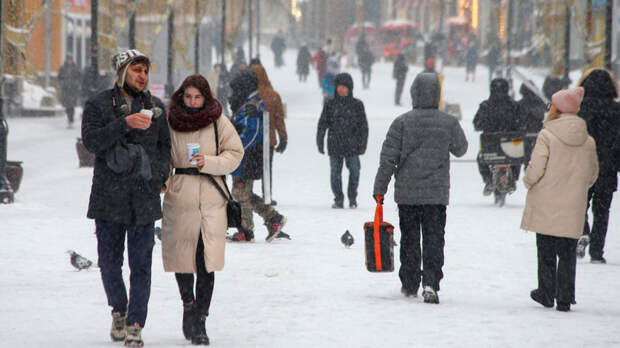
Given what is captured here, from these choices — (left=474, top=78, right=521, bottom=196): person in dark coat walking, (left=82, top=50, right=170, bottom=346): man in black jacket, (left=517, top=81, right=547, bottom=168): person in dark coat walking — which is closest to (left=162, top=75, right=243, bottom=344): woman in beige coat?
(left=82, top=50, right=170, bottom=346): man in black jacket

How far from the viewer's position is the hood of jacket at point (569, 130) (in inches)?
303

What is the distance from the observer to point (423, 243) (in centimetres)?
792

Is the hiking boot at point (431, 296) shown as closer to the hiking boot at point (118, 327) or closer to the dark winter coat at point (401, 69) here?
the hiking boot at point (118, 327)

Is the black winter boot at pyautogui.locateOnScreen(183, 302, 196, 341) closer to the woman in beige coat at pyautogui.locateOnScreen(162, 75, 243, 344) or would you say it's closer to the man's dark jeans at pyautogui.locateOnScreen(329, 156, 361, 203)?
the woman in beige coat at pyautogui.locateOnScreen(162, 75, 243, 344)

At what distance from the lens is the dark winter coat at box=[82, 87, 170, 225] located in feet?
19.8

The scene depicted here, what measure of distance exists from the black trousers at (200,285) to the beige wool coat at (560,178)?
259 centimetres

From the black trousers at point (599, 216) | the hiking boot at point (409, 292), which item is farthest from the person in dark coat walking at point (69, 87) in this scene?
the hiking boot at point (409, 292)

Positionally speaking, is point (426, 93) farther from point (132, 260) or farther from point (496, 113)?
point (496, 113)

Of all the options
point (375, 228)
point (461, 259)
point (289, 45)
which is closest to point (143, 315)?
point (375, 228)

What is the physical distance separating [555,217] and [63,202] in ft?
27.4

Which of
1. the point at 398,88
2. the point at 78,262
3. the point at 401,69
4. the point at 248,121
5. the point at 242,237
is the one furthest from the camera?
the point at 398,88

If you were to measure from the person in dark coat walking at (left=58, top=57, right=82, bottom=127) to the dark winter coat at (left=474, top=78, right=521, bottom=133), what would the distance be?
1653 cm

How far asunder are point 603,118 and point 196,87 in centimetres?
450

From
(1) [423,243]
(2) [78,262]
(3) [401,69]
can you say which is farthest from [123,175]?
(3) [401,69]
